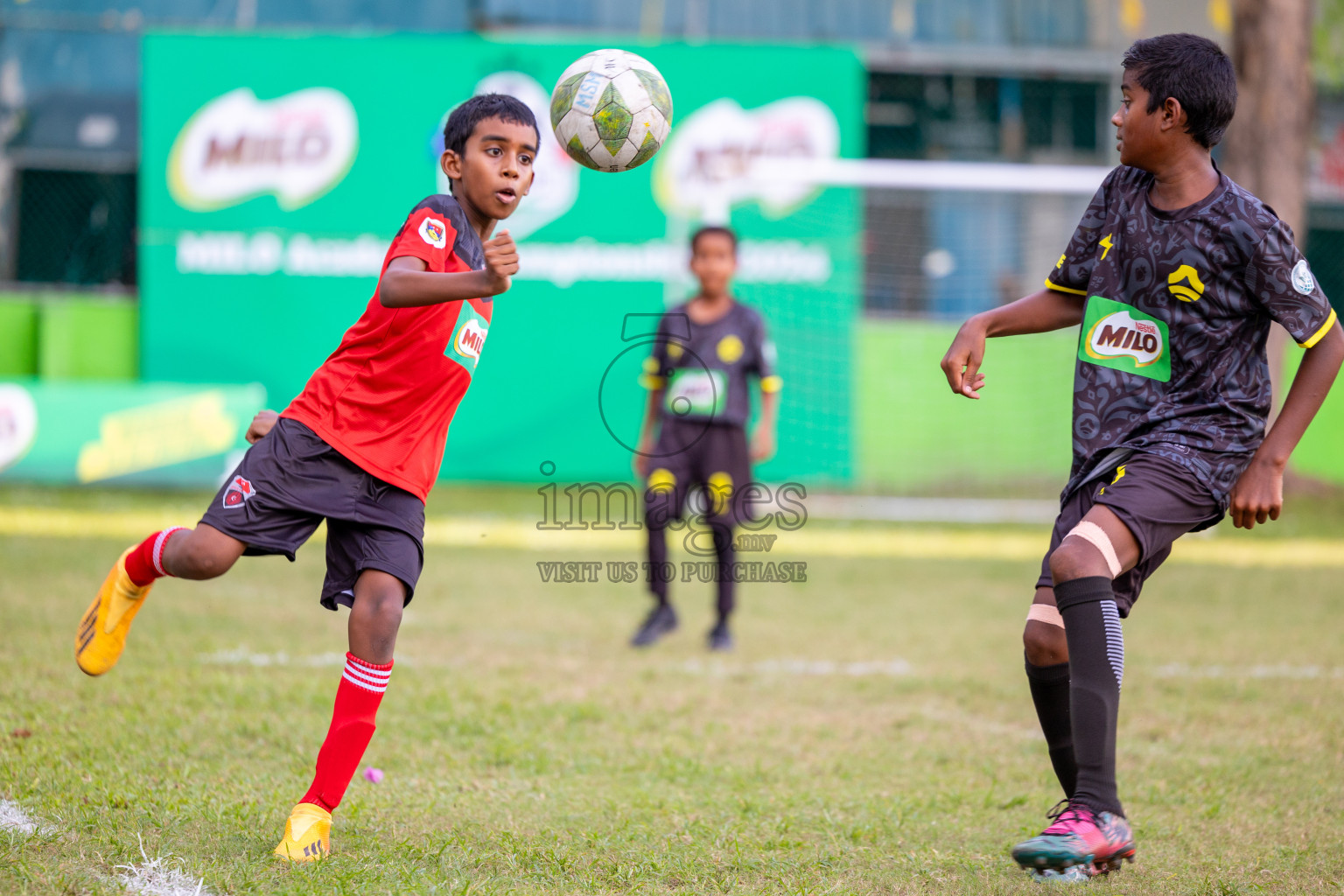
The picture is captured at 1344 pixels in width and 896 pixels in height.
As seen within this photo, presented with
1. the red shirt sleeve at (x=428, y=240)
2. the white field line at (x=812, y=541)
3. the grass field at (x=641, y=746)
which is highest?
the red shirt sleeve at (x=428, y=240)

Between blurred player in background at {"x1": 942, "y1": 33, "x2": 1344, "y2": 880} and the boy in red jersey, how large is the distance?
136cm

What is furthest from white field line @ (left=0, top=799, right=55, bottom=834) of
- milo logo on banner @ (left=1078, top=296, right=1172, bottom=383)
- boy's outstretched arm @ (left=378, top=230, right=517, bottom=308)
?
milo logo on banner @ (left=1078, top=296, right=1172, bottom=383)

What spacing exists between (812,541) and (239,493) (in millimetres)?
7209

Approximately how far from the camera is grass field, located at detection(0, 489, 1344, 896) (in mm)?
3168

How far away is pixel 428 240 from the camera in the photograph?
3223 mm

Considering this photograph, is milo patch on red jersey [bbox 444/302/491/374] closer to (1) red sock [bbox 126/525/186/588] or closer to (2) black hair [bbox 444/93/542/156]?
(2) black hair [bbox 444/93/542/156]

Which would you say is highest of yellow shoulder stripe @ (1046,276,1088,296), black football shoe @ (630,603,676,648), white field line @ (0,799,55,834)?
yellow shoulder stripe @ (1046,276,1088,296)

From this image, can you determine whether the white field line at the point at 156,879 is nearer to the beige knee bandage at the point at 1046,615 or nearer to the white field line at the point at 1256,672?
the beige knee bandage at the point at 1046,615

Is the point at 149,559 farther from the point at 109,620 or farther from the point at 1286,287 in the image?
the point at 1286,287

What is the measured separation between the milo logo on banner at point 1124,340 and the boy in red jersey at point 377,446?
157cm

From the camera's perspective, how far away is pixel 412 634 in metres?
6.34

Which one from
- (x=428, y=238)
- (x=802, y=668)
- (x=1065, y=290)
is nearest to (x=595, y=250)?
(x=802, y=668)

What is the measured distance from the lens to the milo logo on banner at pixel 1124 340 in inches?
128

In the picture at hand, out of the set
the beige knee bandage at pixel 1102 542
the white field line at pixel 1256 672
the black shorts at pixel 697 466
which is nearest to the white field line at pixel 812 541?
the black shorts at pixel 697 466
